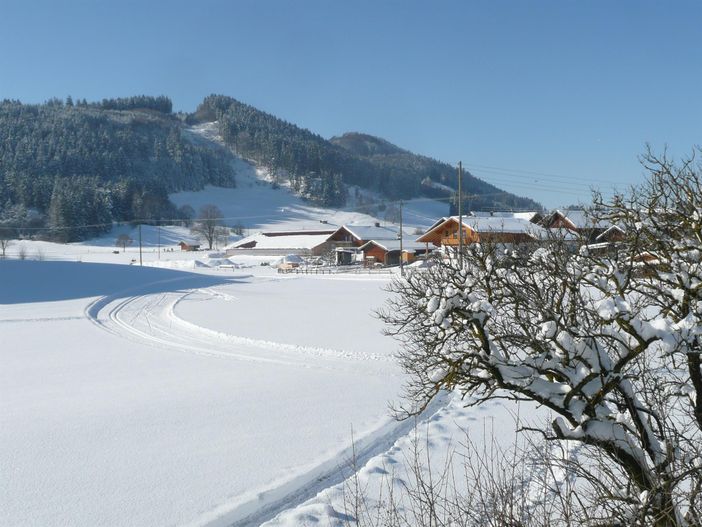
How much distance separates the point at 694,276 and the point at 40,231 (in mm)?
119106

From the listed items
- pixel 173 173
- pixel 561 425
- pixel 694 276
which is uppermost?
pixel 173 173

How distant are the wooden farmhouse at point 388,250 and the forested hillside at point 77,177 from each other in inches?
2493

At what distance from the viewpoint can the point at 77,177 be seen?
15038 centimetres

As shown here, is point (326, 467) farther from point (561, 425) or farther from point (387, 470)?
point (561, 425)

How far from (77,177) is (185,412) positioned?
15629 centimetres

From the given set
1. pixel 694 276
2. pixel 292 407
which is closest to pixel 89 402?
pixel 292 407

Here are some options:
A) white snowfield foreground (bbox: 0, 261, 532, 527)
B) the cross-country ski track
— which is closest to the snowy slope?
the cross-country ski track

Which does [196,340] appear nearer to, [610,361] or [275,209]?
[610,361]

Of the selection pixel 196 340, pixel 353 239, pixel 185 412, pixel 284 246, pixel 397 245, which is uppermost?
pixel 353 239

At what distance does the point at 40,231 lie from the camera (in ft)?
354

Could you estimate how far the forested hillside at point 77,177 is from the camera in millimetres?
112188

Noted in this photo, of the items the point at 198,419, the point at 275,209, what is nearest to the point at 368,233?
the point at 198,419

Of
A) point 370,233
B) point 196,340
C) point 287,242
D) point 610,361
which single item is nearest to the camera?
point 610,361

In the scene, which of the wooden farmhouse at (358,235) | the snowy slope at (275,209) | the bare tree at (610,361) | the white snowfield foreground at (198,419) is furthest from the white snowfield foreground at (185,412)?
the snowy slope at (275,209)
